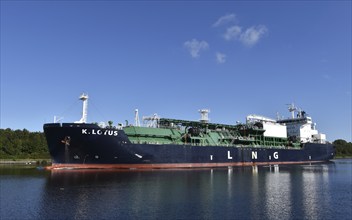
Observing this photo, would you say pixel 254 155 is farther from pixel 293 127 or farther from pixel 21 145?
pixel 21 145

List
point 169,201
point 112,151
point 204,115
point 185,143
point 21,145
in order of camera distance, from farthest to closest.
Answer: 1. point 21,145
2. point 204,115
3. point 185,143
4. point 112,151
5. point 169,201

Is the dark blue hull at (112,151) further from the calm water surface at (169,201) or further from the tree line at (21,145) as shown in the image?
the tree line at (21,145)

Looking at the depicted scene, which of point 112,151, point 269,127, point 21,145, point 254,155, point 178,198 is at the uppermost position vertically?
point 269,127

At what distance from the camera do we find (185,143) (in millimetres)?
67875

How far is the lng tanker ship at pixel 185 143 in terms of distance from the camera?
55094mm

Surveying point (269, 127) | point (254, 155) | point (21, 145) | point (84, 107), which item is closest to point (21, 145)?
point (21, 145)

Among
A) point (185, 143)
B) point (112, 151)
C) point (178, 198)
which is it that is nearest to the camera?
point (178, 198)

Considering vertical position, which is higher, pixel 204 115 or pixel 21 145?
pixel 204 115

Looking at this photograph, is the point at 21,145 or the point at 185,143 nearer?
the point at 185,143

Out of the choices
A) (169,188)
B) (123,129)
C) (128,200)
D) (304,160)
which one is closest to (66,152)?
(123,129)

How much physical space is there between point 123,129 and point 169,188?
26.9 meters

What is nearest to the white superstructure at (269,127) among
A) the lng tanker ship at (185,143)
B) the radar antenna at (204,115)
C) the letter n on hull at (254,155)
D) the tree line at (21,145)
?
the lng tanker ship at (185,143)

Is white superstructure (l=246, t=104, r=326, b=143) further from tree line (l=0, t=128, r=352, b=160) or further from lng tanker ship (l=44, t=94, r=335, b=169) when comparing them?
tree line (l=0, t=128, r=352, b=160)

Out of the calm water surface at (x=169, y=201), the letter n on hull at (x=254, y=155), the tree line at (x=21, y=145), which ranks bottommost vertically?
the calm water surface at (x=169, y=201)
